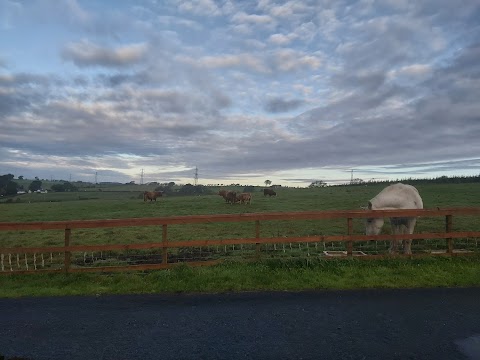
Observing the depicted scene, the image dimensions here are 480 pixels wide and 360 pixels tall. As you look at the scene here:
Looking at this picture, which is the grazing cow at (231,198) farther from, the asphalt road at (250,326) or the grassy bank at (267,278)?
the asphalt road at (250,326)

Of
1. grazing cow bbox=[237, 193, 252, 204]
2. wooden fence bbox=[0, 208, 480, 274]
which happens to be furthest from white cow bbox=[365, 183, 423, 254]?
grazing cow bbox=[237, 193, 252, 204]

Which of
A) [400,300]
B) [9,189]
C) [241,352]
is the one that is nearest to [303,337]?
[241,352]

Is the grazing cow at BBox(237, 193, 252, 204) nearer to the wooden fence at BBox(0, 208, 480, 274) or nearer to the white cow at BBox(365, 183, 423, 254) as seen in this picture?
the white cow at BBox(365, 183, 423, 254)

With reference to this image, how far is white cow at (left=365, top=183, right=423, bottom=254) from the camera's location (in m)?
11.8

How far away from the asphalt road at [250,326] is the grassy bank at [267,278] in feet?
1.36

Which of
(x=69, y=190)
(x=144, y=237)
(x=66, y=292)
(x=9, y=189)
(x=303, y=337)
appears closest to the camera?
(x=303, y=337)

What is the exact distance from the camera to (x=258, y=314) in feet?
21.7

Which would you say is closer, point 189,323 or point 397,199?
point 189,323

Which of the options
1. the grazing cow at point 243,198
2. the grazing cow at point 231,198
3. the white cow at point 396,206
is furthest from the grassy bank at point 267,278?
the grazing cow at point 231,198

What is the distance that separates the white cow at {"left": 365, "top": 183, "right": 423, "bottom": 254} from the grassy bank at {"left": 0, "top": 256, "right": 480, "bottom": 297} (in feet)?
Result: 6.68

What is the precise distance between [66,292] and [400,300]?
283 inches

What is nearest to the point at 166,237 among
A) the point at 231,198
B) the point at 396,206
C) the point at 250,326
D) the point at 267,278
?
the point at 267,278

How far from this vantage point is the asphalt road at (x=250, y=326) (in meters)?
5.13

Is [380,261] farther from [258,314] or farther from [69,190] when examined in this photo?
[69,190]
